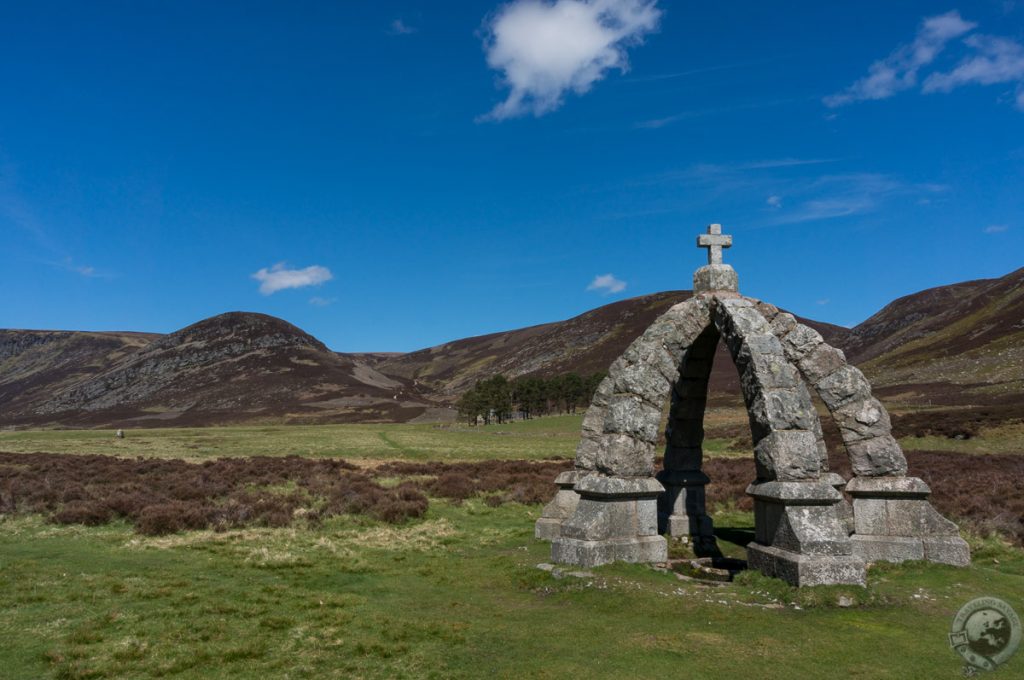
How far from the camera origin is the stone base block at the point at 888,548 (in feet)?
44.9

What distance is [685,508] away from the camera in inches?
707

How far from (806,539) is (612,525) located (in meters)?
3.97

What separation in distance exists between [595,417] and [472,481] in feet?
60.2

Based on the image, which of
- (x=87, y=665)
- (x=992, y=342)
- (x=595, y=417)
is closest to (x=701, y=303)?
(x=595, y=417)

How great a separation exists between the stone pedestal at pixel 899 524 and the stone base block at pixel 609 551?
4513 millimetres

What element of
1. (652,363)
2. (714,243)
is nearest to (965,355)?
(714,243)

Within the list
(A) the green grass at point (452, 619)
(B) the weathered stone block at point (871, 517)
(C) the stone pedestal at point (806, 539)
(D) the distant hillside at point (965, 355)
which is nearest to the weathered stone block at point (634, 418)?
(C) the stone pedestal at point (806, 539)

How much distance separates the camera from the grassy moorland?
8688 millimetres

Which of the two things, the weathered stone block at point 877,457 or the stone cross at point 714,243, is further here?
the stone cross at point 714,243

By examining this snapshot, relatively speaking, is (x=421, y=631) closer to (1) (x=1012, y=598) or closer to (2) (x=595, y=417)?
(2) (x=595, y=417)

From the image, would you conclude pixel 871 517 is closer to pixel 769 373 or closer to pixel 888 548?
pixel 888 548

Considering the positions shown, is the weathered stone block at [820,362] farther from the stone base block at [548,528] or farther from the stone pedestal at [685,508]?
the stone base block at [548,528]

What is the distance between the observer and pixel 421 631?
33.4ft

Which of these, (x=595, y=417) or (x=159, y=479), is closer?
(x=595, y=417)
